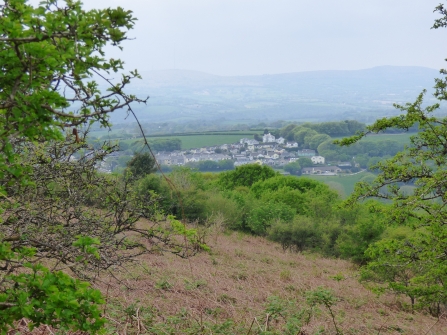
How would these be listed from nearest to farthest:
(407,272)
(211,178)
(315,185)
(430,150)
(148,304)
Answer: (148,304) < (430,150) < (407,272) < (315,185) < (211,178)

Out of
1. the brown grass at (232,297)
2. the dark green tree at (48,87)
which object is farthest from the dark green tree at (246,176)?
the dark green tree at (48,87)

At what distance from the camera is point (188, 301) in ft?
28.5

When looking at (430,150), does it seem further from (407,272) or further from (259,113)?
(259,113)

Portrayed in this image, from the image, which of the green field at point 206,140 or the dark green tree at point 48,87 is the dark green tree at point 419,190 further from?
the green field at point 206,140

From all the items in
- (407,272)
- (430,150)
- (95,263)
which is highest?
(430,150)

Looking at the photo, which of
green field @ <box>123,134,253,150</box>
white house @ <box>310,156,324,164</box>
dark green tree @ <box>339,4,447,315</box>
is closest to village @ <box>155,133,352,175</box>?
white house @ <box>310,156,324,164</box>

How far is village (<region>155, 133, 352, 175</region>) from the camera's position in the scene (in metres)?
79.2

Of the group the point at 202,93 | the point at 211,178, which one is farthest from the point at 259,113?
the point at 211,178

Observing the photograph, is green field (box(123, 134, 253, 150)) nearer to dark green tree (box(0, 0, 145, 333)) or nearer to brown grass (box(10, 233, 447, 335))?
brown grass (box(10, 233, 447, 335))

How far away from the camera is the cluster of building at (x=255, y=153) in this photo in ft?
261

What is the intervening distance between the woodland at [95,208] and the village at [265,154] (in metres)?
58.6

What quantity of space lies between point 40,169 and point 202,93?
18499 centimetres

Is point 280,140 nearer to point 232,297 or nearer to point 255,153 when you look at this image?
point 255,153

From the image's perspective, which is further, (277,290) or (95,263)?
(277,290)
